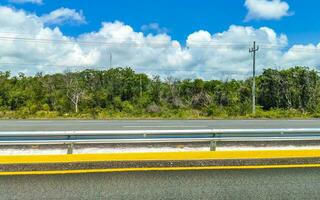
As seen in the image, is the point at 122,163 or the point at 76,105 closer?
the point at 122,163

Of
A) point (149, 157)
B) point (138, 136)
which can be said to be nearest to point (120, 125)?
point (138, 136)

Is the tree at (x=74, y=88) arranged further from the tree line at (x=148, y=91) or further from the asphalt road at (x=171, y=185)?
the asphalt road at (x=171, y=185)

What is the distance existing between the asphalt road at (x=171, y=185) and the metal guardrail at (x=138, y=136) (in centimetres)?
236

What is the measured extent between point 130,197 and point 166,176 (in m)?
1.22

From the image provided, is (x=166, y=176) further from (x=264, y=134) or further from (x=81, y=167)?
(x=264, y=134)

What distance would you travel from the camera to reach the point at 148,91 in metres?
50.9

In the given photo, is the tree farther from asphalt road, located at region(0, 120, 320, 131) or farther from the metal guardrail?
the metal guardrail

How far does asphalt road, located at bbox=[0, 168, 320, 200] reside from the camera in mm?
4965

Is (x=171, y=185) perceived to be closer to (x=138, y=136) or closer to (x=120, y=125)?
(x=138, y=136)

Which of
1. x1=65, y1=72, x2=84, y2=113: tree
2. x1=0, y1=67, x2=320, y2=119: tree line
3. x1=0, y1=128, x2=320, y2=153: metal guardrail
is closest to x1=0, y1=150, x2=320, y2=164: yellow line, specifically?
x1=0, y1=128, x2=320, y2=153: metal guardrail

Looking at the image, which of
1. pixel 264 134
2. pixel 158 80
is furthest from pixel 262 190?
pixel 158 80

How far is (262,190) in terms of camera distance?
5.22 m

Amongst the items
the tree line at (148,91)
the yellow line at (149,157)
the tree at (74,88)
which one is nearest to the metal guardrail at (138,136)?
Result: the yellow line at (149,157)

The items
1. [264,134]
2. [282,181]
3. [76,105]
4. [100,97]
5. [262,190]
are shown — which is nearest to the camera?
[262,190]
